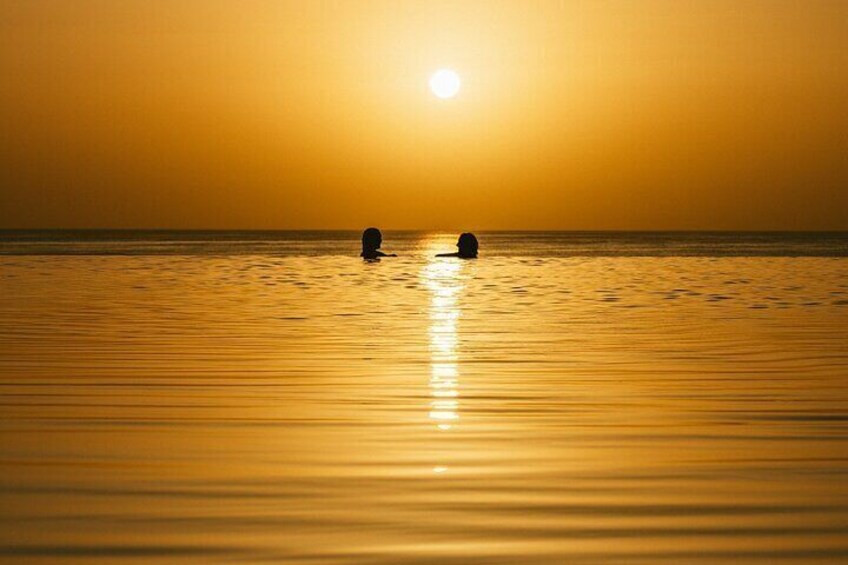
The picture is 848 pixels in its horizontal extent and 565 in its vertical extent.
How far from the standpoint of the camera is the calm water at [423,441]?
6.95 metres

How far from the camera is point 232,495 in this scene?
8.02 meters

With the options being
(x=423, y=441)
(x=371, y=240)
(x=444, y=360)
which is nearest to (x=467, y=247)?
(x=371, y=240)

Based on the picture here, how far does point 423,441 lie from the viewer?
10.2m

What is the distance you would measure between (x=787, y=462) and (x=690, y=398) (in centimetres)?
373

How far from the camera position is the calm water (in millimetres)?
6945

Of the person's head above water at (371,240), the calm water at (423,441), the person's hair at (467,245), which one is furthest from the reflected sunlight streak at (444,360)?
Answer: the person's hair at (467,245)

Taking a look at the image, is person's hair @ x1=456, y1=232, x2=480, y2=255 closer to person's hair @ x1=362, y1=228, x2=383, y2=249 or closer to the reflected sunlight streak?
person's hair @ x1=362, y1=228, x2=383, y2=249

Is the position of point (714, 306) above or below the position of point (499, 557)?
below

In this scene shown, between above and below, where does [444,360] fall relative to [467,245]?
above

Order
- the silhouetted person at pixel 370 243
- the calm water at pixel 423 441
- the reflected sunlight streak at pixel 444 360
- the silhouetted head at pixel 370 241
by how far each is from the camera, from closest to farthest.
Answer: the calm water at pixel 423 441 < the reflected sunlight streak at pixel 444 360 < the silhouetted person at pixel 370 243 < the silhouetted head at pixel 370 241

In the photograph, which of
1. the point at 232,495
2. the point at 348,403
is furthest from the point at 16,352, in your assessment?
the point at 232,495

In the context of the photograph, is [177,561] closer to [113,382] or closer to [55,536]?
[55,536]

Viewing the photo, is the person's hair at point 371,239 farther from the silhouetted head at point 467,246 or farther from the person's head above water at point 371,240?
the silhouetted head at point 467,246

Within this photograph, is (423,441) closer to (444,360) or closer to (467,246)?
(444,360)
